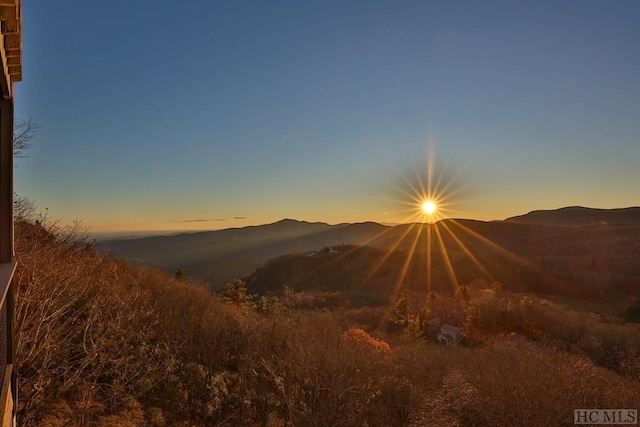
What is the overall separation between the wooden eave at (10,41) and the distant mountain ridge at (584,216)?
150 meters

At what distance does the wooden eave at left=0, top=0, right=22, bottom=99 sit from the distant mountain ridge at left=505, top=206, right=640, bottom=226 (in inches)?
5917

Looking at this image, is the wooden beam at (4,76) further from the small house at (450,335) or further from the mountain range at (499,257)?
the small house at (450,335)

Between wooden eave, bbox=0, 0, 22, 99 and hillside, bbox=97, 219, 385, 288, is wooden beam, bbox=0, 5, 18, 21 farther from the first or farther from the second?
hillside, bbox=97, 219, 385, 288

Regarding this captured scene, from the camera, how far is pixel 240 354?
20.9m

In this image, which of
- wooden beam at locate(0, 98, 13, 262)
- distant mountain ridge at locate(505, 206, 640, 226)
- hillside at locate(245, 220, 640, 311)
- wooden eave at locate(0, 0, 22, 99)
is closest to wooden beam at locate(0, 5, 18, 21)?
wooden eave at locate(0, 0, 22, 99)

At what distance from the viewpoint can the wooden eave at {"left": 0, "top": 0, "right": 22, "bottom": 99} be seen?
287cm

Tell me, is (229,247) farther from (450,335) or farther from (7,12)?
(7,12)

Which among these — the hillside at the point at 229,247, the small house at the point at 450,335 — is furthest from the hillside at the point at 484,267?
the hillside at the point at 229,247

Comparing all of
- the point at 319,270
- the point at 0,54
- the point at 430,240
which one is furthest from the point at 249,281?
the point at 0,54

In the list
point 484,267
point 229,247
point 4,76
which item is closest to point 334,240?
point 229,247

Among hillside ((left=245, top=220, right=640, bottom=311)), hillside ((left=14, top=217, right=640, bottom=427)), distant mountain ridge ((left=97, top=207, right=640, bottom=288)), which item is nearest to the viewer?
hillside ((left=14, top=217, right=640, bottom=427))

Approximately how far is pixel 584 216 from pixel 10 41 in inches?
6782

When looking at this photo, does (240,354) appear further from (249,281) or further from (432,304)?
(249,281)

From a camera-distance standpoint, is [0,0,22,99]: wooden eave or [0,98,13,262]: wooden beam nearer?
[0,0,22,99]: wooden eave
